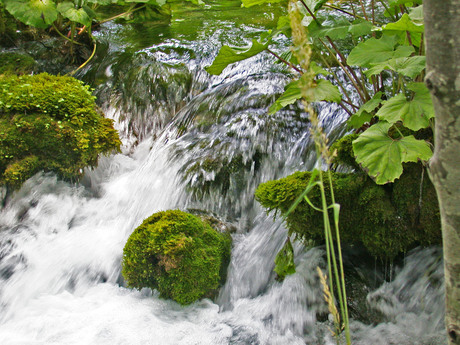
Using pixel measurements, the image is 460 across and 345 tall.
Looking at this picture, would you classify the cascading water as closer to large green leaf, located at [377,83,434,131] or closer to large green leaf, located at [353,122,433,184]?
large green leaf, located at [353,122,433,184]

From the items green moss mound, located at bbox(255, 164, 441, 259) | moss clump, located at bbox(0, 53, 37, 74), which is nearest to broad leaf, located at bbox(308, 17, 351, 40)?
green moss mound, located at bbox(255, 164, 441, 259)

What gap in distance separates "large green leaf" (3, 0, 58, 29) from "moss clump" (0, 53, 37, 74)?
3.06 ft

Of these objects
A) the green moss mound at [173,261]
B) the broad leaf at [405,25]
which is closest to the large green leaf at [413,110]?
the broad leaf at [405,25]

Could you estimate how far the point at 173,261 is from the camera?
3.08 meters

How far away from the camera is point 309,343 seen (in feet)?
9.02

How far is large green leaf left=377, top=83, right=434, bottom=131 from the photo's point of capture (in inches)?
86.4

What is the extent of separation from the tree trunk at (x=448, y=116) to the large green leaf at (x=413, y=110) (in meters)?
1.16

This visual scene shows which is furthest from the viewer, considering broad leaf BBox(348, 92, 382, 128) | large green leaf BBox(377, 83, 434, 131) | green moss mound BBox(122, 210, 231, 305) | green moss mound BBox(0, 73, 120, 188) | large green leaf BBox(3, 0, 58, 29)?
large green leaf BBox(3, 0, 58, 29)

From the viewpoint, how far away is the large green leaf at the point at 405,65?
2230mm

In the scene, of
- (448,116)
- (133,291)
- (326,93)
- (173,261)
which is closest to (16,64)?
(133,291)

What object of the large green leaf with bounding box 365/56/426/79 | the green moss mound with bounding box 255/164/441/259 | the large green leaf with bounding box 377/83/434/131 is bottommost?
the green moss mound with bounding box 255/164/441/259

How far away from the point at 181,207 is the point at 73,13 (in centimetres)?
300

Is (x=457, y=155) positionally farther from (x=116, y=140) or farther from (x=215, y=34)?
(x=215, y=34)

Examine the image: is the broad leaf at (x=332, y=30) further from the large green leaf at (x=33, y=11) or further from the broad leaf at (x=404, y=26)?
the large green leaf at (x=33, y=11)
